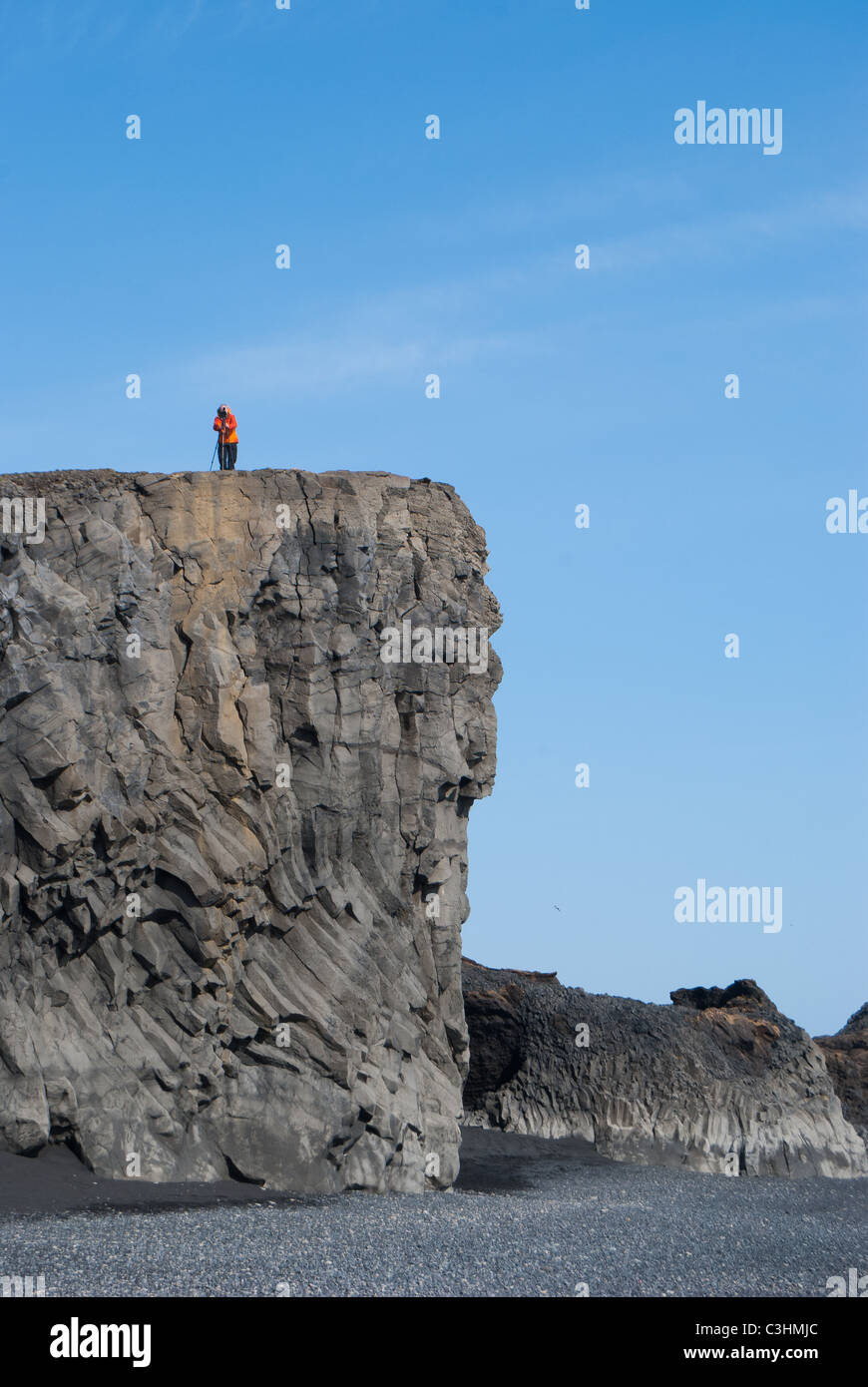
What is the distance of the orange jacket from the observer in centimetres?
4062

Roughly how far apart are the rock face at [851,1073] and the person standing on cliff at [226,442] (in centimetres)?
3738

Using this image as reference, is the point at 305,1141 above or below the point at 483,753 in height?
below

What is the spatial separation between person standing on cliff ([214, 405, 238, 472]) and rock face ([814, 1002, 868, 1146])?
123ft

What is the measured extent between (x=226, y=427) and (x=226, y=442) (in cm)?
43

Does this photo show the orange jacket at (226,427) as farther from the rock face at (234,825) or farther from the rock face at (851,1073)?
the rock face at (851,1073)

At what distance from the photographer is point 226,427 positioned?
40719mm

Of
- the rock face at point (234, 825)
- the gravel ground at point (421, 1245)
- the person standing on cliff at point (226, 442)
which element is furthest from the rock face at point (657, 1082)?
the person standing on cliff at point (226, 442)

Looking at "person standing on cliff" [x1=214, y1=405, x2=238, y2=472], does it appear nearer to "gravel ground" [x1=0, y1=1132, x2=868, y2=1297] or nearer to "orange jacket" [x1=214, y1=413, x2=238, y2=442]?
"orange jacket" [x1=214, y1=413, x2=238, y2=442]

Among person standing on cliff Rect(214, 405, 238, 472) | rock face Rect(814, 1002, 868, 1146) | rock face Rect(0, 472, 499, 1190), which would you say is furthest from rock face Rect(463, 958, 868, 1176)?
A: person standing on cliff Rect(214, 405, 238, 472)
